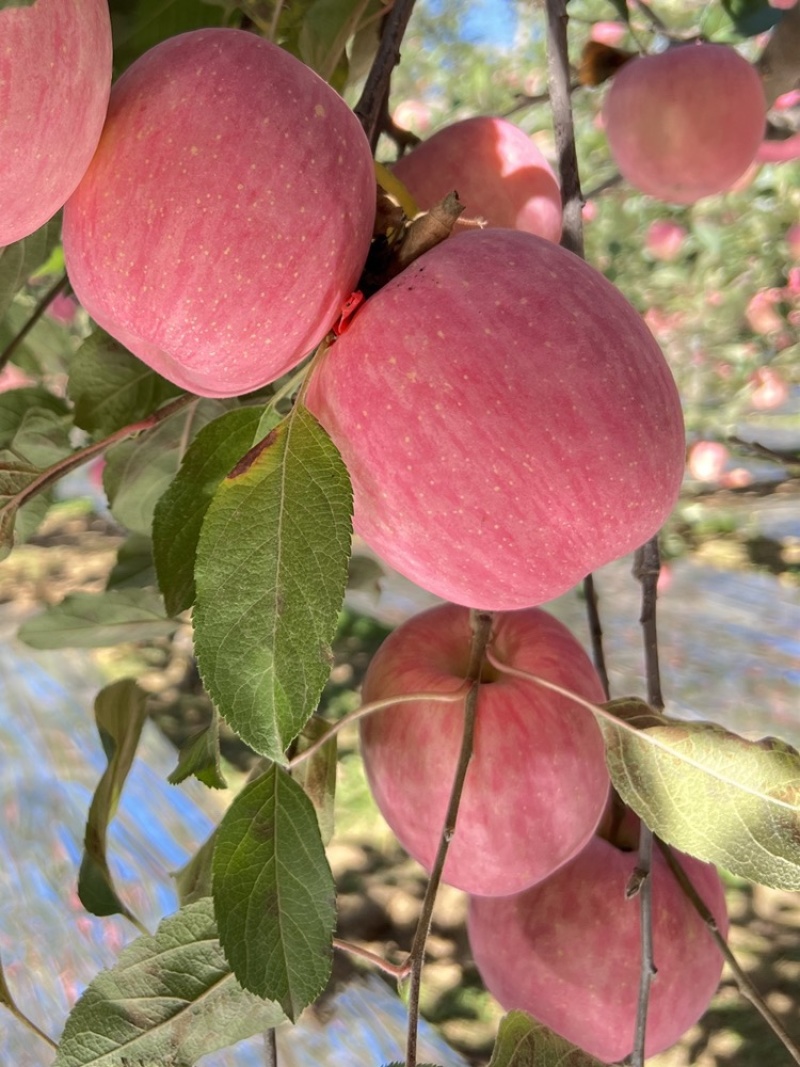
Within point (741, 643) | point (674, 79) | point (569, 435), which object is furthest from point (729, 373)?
point (569, 435)

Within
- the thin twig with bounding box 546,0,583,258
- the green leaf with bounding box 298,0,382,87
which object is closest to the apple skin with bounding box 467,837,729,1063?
the thin twig with bounding box 546,0,583,258

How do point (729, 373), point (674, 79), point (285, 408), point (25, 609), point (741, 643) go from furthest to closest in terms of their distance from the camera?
point (25, 609), point (729, 373), point (741, 643), point (674, 79), point (285, 408)

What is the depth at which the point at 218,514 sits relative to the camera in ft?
0.97

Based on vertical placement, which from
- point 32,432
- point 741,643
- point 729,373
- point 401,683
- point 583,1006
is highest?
point 32,432

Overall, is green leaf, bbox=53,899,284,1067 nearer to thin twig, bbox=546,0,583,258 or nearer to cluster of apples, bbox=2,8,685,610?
cluster of apples, bbox=2,8,685,610

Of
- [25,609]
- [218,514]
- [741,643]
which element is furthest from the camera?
[25,609]

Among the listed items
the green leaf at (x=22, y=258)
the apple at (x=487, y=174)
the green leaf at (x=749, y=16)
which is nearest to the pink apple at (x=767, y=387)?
the green leaf at (x=749, y=16)

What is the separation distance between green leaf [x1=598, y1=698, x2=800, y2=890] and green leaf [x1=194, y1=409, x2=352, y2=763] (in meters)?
0.16

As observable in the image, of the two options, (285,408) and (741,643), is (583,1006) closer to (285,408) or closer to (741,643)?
(285,408)

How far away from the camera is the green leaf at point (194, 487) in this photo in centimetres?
35

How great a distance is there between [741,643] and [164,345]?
64.0 inches

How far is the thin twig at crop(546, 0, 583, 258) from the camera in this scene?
15.7 inches

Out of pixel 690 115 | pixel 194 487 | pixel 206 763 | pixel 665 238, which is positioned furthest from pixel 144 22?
pixel 665 238

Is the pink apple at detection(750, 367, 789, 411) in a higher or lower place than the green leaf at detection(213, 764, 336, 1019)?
lower
